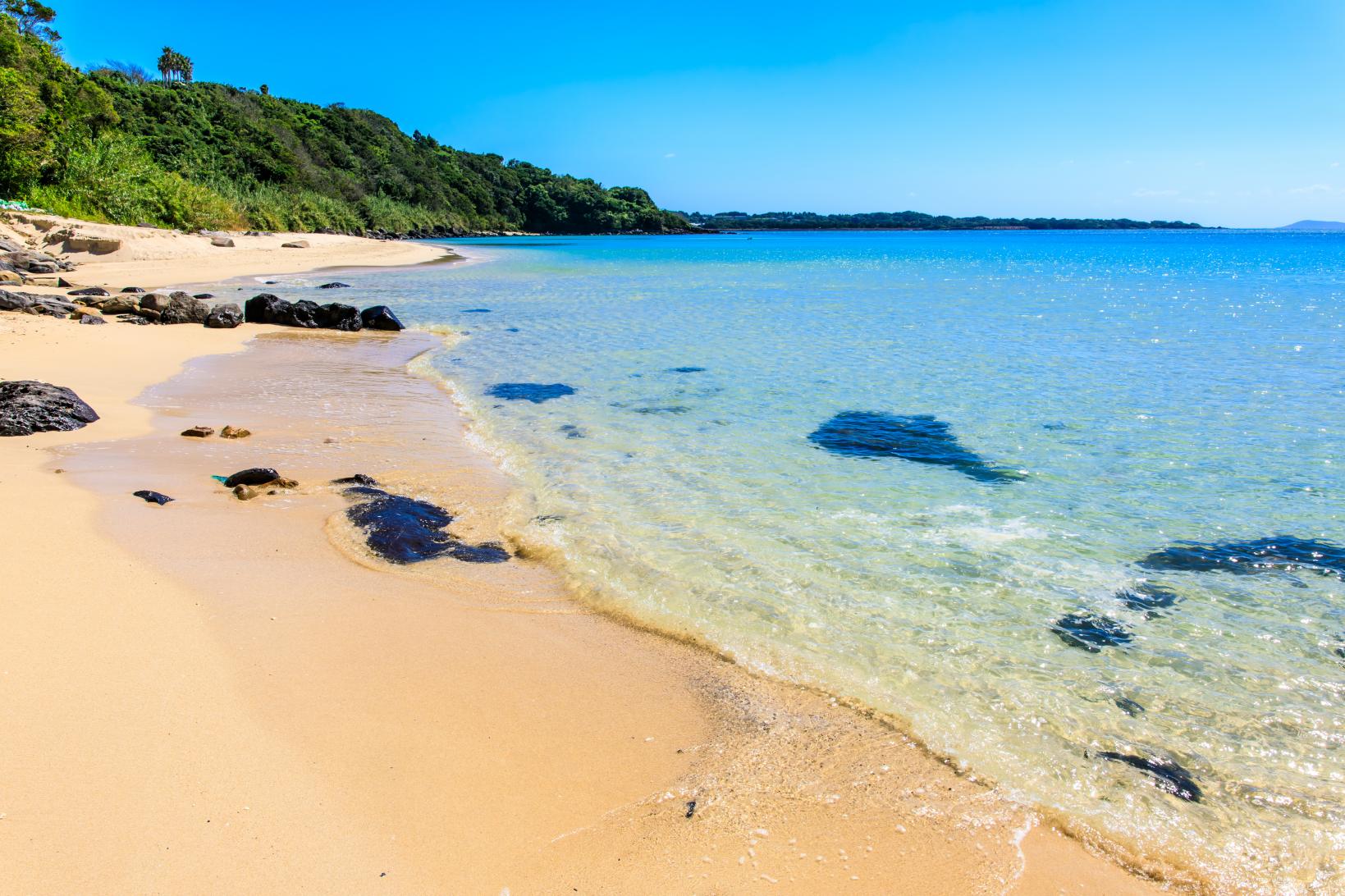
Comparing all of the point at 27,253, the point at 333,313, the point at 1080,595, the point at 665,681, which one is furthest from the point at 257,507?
the point at 27,253

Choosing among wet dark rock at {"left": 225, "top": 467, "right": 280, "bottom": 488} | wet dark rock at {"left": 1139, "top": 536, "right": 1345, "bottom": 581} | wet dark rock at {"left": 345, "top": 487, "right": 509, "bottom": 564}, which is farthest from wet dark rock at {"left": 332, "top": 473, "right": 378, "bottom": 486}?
wet dark rock at {"left": 1139, "top": 536, "right": 1345, "bottom": 581}

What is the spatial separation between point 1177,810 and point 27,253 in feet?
102

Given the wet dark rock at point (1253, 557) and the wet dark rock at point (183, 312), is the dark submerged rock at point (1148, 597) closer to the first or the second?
the wet dark rock at point (1253, 557)

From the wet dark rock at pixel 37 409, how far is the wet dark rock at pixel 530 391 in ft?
17.2

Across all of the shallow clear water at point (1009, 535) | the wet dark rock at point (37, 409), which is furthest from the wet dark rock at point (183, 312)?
the wet dark rock at point (37, 409)

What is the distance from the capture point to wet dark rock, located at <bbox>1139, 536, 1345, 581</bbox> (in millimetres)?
5918

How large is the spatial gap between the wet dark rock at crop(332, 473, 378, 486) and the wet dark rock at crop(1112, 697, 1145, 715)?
6221mm

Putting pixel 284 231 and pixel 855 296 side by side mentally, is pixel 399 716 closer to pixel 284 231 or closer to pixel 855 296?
pixel 855 296

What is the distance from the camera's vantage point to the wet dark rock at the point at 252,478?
6754mm

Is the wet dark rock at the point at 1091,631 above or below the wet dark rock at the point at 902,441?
below

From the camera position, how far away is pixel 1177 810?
132 inches

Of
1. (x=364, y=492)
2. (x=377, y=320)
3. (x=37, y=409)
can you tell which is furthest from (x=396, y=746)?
(x=377, y=320)

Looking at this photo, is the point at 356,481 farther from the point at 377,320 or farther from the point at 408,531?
the point at 377,320

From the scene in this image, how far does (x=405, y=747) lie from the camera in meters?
3.46
